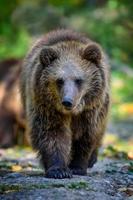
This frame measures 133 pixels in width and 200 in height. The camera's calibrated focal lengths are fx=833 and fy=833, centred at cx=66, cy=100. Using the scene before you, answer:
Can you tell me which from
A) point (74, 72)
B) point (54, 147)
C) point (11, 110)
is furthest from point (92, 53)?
point (11, 110)

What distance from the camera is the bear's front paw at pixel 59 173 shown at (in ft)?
28.7

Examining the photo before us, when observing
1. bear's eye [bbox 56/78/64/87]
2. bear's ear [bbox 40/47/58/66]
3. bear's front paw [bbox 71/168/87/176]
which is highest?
bear's ear [bbox 40/47/58/66]

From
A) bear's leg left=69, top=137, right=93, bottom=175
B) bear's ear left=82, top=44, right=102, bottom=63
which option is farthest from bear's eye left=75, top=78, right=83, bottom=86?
bear's leg left=69, top=137, right=93, bottom=175

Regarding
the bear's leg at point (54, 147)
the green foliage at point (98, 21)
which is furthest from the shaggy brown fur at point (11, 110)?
the bear's leg at point (54, 147)

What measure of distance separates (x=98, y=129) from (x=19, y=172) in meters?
1.02

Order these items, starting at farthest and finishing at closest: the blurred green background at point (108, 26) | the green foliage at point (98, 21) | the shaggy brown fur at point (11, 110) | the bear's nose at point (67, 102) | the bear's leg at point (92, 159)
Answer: the blurred green background at point (108, 26)
the green foliage at point (98, 21)
the shaggy brown fur at point (11, 110)
the bear's leg at point (92, 159)
the bear's nose at point (67, 102)

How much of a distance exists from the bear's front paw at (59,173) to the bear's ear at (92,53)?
1297mm

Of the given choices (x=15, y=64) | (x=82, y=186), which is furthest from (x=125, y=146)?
(x=82, y=186)

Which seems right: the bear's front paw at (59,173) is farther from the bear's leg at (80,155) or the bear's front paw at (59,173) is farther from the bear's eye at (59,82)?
the bear's eye at (59,82)

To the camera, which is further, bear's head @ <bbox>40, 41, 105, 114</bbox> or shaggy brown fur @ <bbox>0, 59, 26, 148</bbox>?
shaggy brown fur @ <bbox>0, 59, 26, 148</bbox>

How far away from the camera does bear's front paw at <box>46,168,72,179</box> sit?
874cm

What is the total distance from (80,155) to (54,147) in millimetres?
562

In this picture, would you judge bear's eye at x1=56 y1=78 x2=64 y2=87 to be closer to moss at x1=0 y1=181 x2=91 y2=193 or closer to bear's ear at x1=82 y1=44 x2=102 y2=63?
bear's ear at x1=82 y1=44 x2=102 y2=63

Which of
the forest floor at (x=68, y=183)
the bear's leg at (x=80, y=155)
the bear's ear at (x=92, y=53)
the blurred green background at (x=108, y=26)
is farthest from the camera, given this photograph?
the blurred green background at (x=108, y=26)
